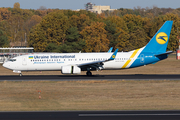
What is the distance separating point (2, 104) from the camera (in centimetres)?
2219

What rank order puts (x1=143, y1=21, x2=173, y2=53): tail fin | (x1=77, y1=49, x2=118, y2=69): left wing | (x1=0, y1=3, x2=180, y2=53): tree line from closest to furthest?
(x1=77, y1=49, x2=118, y2=69): left wing → (x1=143, y1=21, x2=173, y2=53): tail fin → (x1=0, y1=3, x2=180, y2=53): tree line

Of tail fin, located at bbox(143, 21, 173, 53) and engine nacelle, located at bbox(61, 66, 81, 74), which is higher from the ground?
tail fin, located at bbox(143, 21, 173, 53)

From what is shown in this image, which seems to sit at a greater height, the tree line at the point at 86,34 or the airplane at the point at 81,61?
the tree line at the point at 86,34

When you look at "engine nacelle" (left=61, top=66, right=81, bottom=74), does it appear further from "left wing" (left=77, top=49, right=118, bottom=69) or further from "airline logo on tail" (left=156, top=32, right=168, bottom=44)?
"airline logo on tail" (left=156, top=32, right=168, bottom=44)
